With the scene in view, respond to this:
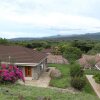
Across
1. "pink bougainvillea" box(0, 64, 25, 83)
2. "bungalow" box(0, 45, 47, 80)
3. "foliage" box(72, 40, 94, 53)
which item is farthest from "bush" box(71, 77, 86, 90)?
"foliage" box(72, 40, 94, 53)

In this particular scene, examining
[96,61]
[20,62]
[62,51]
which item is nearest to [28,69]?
[20,62]

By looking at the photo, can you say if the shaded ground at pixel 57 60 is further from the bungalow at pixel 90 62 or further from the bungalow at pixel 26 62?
the bungalow at pixel 26 62

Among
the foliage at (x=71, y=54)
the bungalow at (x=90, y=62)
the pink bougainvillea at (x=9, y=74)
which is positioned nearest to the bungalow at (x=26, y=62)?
the bungalow at (x=90, y=62)

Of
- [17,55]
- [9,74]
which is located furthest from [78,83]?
[9,74]

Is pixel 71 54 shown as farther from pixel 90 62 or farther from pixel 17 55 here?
pixel 17 55

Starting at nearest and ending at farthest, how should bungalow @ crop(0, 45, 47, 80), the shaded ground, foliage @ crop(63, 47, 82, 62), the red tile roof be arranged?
bungalow @ crop(0, 45, 47, 80)
the red tile roof
the shaded ground
foliage @ crop(63, 47, 82, 62)

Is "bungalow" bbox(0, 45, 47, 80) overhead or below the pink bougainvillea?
below

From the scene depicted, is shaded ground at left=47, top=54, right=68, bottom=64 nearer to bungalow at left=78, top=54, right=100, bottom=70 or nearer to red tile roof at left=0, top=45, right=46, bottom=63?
bungalow at left=78, top=54, right=100, bottom=70

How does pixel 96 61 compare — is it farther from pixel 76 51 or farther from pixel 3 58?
pixel 3 58

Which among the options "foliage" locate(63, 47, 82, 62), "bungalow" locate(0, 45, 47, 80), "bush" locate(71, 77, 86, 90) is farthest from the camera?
"foliage" locate(63, 47, 82, 62)

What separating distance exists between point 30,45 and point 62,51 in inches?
→ 589

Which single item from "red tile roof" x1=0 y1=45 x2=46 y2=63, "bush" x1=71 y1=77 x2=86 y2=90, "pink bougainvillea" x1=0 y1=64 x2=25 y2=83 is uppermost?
"pink bougainvillea" x1=0 y1=64 x2=25 y2=83

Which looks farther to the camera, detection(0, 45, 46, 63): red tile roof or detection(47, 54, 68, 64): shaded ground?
detection(47, 54, 68, 64): shaded ground

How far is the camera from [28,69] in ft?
111
